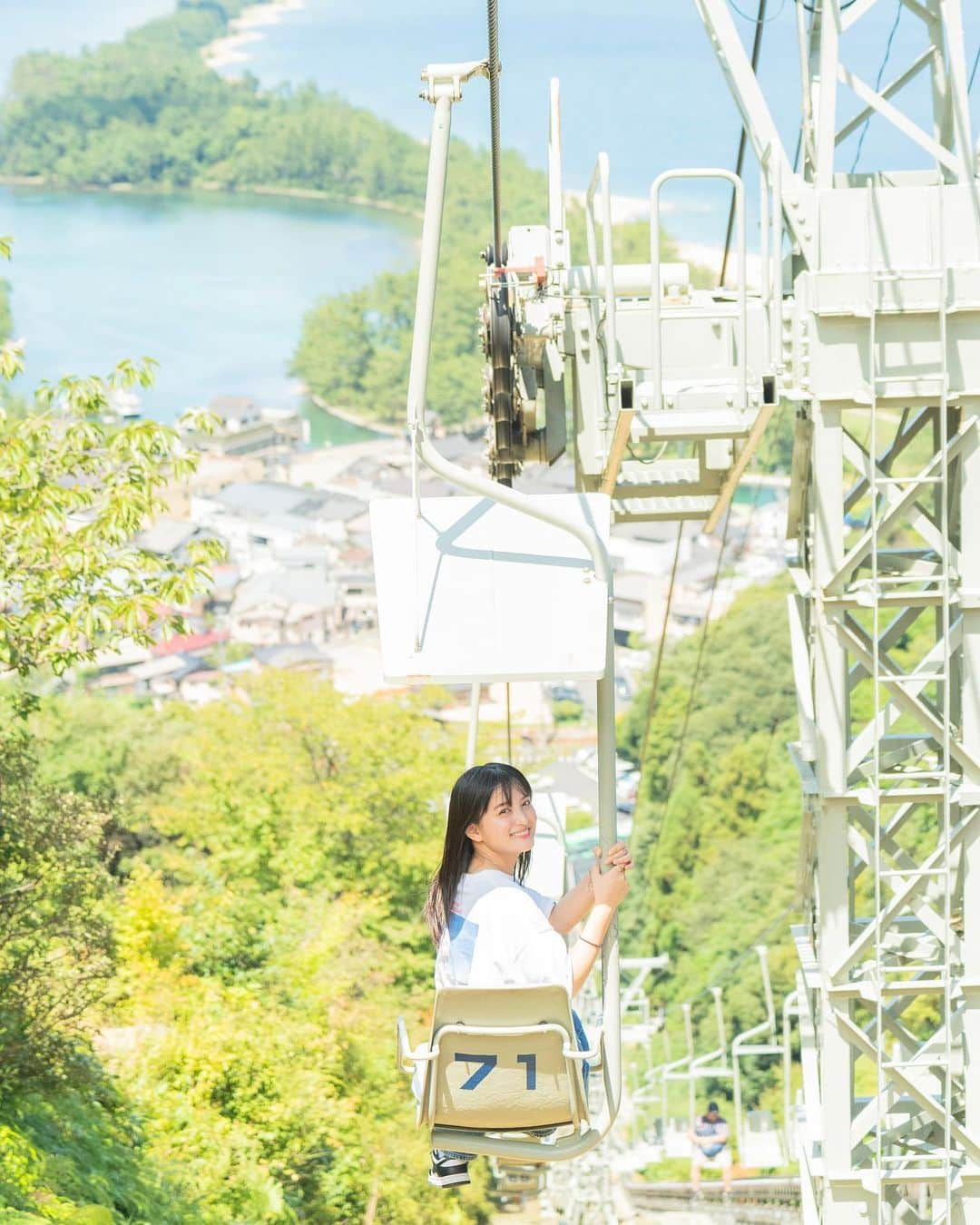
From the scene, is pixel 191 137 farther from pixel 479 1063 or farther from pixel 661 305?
pixel 479 1063

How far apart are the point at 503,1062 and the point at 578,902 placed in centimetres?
33

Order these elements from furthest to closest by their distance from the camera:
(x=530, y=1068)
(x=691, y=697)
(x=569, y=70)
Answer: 1. (x=569, y=70)
2. (x=691, y=697)
3. (x=530, y=1068)

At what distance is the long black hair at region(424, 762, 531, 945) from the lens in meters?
3.74

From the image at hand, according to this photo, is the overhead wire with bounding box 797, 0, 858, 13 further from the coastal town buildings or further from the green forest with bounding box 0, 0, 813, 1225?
the coastal town buildings

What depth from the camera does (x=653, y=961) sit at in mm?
14969

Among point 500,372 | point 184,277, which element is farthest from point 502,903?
point 184,277

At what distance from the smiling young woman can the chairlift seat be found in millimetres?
63

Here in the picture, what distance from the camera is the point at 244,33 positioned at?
393 ft

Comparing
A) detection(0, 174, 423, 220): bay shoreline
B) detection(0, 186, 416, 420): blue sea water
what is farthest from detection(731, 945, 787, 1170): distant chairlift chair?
detection(0, 174, 423, 220): bay shoreline

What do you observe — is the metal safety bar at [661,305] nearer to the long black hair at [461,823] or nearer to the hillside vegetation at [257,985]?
the long black hair at [461,823]

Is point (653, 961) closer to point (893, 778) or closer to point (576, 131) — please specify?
point (893, 778)

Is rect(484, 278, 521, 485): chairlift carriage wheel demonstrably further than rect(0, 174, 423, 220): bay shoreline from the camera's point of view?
No

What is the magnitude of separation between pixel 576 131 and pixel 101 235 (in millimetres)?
30730

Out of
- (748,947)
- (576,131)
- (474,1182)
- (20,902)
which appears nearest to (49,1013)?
(20,902)
